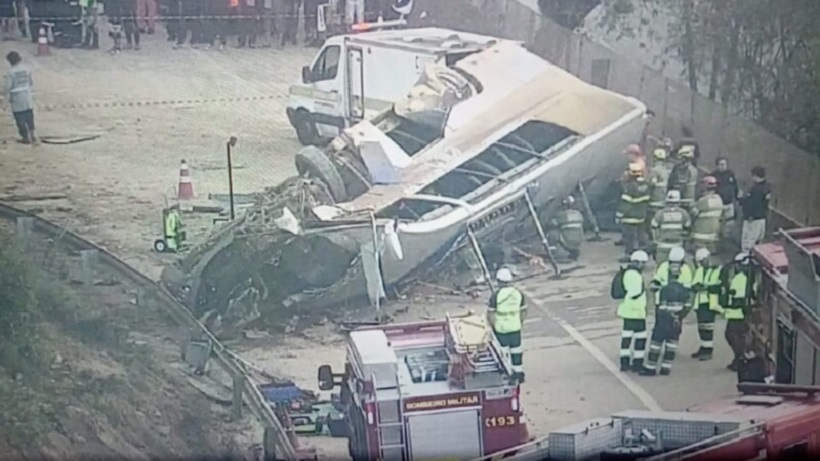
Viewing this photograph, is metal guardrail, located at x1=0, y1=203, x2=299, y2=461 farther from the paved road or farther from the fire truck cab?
the paved road

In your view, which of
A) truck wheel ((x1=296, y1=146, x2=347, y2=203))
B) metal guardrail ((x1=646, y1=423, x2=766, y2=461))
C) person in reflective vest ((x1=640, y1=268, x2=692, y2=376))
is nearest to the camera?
metal guardrail ((x1=646, y1=423, x2=766, y2=461))

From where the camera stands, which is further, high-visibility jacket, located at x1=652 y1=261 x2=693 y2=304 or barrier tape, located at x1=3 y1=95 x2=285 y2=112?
high-visibility jacket, located at x1=652 y1=261 x2=693 y2=304

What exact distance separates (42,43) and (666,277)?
6.17ft

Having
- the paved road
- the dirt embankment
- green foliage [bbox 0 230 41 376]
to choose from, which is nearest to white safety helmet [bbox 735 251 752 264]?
the paved road

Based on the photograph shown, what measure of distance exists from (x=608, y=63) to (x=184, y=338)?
143cm

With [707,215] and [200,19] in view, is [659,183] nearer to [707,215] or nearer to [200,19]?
[707,215]

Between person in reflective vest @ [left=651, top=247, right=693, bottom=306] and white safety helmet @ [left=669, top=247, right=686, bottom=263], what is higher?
white safety helmet @ [left=669, top=247, right=686, bottom=263]

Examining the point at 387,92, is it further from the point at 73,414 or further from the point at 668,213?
the point at 73,414

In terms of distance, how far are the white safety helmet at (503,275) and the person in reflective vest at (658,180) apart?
446 mm

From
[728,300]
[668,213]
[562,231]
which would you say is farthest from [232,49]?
[728,300]

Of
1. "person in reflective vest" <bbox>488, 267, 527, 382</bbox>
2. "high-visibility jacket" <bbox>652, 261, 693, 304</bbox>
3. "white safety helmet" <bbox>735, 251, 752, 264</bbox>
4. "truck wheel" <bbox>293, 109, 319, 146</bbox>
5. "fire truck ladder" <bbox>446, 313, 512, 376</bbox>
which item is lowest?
"fire truck ladder" <bbox>446, 313, 512, 376</bbox>

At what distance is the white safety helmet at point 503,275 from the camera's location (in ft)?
13.8

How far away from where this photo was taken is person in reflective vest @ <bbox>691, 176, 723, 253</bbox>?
425 cm

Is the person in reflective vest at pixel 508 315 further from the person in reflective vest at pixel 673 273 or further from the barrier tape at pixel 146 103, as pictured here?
the barrier tape at pixel 146 103
